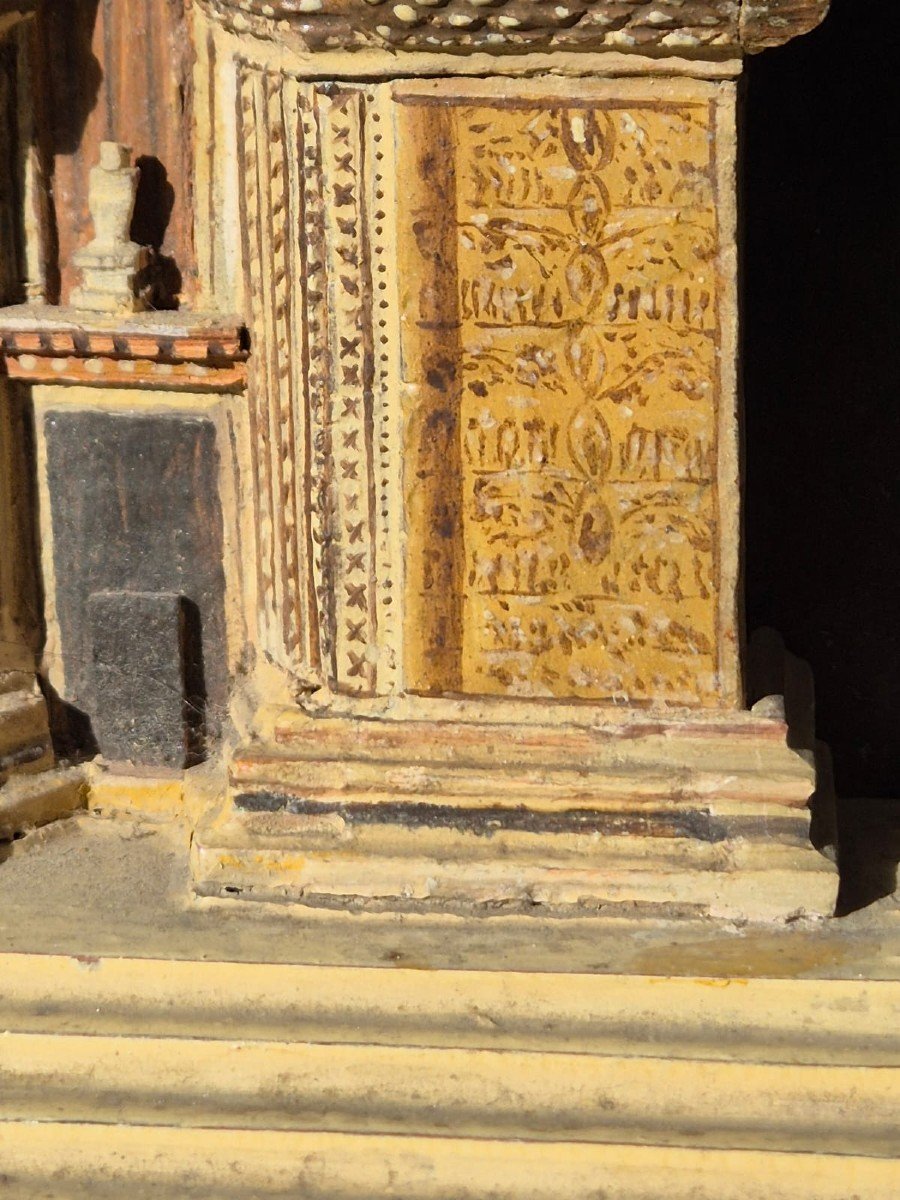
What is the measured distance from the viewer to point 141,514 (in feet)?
16.0

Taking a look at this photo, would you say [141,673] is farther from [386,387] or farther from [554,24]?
[554,24]

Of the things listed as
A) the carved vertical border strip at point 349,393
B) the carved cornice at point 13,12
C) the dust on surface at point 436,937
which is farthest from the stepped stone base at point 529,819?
the carved cornice at point 13,12

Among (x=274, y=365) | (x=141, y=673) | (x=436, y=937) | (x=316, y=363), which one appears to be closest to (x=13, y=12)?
(x=274, y=365)

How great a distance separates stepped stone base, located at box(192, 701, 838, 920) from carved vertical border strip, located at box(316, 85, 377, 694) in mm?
194

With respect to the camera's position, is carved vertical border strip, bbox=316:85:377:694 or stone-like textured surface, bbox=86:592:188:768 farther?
stone-like textured surface, bbox=86:592:188:768

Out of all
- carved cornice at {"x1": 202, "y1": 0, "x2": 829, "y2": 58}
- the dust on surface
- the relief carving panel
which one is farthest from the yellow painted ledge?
carved cornice at {"x1": 202, "y1": 0, "x2": 829, "y2": 58}

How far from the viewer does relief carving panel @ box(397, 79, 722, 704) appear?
4168 millimetres

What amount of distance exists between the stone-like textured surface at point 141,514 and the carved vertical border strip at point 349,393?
0.51m

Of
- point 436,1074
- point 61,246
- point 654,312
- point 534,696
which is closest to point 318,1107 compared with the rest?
point 436,1074

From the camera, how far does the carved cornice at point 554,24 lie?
3.99 metres

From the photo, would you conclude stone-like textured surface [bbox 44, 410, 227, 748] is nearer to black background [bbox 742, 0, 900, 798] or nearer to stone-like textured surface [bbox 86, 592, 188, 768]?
stone-like textured surface [bbox 86, 592, 188, 768]

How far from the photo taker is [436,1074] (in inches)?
159

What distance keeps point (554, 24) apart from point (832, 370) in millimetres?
1566

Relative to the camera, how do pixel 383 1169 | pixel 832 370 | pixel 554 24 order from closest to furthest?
pixel 383 1169 < pixel 554 24 < pixel 832 370
